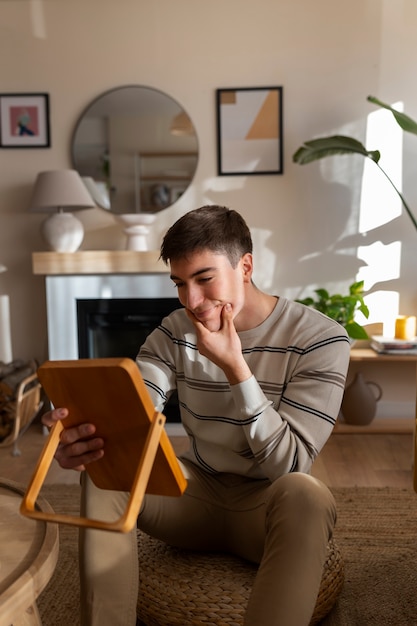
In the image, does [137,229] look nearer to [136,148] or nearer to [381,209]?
[136,148]

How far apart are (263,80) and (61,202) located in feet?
4.29

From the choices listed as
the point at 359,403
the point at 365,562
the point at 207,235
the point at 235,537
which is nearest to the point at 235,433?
the point at 235,537

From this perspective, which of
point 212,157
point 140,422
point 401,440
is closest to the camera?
point 140,422

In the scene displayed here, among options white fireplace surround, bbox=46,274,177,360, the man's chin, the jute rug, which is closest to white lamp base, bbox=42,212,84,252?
white fireplace surround, bbox=46,274,177,360

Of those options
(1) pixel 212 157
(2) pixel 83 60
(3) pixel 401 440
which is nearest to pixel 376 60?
(1) pixel 212 157

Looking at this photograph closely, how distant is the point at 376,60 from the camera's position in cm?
396

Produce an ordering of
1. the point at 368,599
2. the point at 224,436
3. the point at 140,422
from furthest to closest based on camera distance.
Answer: the point at 368,599, the point at 224,436, the point at 140,422

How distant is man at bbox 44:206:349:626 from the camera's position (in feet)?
4.56

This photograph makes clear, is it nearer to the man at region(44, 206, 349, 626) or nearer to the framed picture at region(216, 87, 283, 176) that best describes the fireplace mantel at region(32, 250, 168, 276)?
the framed picture at region(216, 87, 283, 176)

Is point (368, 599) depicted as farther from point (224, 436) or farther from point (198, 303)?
point (198, 303)

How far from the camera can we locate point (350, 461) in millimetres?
3475

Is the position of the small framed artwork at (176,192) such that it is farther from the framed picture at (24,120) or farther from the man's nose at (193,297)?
the man's nose at (193,297)

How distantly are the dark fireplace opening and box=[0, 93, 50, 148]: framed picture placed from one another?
3.19ft

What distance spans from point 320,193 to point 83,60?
1.53 m
